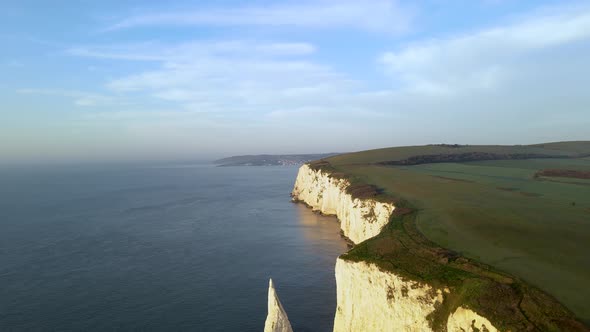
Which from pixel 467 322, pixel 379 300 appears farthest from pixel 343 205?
pixel 467 322

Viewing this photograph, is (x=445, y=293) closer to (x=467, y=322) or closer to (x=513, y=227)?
(x=467, y=322)

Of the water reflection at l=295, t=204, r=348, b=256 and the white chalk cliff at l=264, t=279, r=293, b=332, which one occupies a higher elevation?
the white chalk cliff at l=264, t=279, r=293, b=332

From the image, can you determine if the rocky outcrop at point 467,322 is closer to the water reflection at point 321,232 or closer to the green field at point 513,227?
the green field at point 513,227

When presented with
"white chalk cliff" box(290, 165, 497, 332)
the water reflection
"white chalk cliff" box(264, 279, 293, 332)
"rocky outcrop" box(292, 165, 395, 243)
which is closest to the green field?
"white chalk cliff" box(290, 165, 497, 332)

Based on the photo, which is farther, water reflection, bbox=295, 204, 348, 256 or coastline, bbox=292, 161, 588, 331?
water reflection, bbox=295, 204, 348, 256

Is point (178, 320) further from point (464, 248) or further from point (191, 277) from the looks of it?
point (464, 248)

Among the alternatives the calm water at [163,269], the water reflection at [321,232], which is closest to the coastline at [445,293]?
the calm water at [163,269]

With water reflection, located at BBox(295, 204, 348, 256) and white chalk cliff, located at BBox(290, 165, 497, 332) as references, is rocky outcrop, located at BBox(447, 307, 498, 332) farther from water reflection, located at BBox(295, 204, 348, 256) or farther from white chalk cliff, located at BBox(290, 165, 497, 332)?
water reflection, located at BBox(295, 204, 348, 256)
